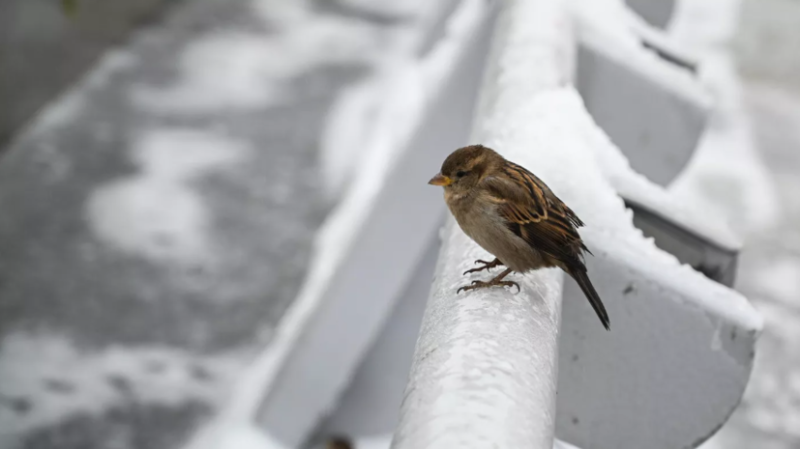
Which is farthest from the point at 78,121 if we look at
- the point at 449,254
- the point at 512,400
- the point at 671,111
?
the point at 512,400

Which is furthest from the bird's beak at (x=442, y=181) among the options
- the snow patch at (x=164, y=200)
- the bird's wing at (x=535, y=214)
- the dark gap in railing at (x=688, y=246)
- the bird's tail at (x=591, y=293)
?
the snow patch at (x=164, y=200)

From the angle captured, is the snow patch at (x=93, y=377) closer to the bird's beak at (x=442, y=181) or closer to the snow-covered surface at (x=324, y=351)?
the snow-covered surface at (x=324, y=351)

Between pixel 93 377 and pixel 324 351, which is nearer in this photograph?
pixel 324 351

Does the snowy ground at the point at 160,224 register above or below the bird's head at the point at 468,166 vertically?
above

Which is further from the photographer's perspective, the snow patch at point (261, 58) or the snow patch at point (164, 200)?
the snow patch at point (261, 58)

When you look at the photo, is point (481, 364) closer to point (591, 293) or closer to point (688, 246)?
point (591, 293)

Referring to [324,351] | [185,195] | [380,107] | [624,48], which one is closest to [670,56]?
[624,48]

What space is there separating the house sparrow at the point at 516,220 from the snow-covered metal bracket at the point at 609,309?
0.03 meters

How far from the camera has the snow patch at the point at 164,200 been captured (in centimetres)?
365

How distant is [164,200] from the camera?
12.9ft

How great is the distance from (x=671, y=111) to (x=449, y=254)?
1.28 m

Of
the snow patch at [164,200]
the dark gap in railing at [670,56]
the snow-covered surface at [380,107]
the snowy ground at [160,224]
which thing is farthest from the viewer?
the snow-covered surface at [380,107]

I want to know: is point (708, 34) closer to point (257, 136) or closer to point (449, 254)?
point (257, 136)

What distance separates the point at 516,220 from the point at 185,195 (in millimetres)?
2855
